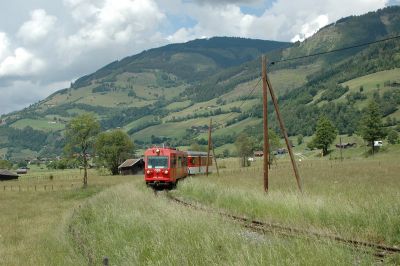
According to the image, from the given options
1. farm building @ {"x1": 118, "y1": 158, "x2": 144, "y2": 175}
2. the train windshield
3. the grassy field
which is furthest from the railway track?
farm building @ {"x1": 118, "y1": 158, "x2": 144, "y2": 175}

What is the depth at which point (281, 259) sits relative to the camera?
7.66 meters

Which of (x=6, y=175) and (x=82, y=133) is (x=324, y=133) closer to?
(x=82, y=133)

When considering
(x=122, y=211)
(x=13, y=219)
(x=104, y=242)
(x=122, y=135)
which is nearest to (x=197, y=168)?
(x=13, y=219)

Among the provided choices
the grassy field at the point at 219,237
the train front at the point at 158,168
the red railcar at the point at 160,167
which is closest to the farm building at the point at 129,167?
the red railcar at the point at 160,167

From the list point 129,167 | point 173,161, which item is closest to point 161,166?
point 173,161

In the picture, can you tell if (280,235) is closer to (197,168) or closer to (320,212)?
(320,212)

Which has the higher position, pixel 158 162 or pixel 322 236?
pixel 158 162

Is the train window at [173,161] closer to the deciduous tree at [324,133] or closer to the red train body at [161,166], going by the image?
the red train body at [161,166]

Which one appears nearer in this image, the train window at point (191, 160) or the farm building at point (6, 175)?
the train window at point (191, 160)

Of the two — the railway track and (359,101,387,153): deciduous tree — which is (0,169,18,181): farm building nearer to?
(359,101,387,153): deciduous tree

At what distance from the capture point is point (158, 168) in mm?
35469

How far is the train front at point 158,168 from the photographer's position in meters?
35.2

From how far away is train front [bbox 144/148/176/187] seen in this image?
116 ft

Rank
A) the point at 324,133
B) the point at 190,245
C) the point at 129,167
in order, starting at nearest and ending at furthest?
the point at 190,245 → the point at 324,133 → the point at 129,167
